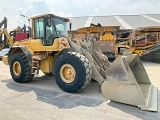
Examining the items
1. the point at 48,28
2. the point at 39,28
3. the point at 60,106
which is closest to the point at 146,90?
the point at 60,106

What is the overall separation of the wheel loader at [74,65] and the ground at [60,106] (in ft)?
0.77

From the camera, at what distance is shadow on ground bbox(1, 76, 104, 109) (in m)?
4.44

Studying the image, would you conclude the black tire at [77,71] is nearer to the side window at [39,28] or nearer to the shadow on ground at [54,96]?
the shadow on ground at [54,96]

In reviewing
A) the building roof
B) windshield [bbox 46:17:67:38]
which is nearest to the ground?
windshield [bbox 46:17:67:38]

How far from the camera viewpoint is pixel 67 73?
5262 millimetres

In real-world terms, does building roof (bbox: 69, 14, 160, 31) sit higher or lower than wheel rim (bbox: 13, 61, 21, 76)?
higher

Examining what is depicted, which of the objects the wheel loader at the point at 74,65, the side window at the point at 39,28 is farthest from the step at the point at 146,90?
the side window at the point at 39,28

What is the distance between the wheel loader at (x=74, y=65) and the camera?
4258mm

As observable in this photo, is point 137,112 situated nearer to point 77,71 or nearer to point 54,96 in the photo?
point 77,71

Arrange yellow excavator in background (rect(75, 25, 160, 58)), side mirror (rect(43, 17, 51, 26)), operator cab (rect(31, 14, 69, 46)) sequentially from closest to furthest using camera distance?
side mirror (rect(43, 17, 51, 26)) < operator cab (rect(31, 14, 69, 46)) < yellow excavator in background (rect(75, 25, 160, 58))

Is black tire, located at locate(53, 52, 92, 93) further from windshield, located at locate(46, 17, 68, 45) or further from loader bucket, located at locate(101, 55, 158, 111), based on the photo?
windshield, located at locate(46, 17, 68, 45)

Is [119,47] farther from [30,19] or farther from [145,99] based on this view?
[145,99]

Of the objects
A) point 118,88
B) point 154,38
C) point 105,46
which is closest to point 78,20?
point 105,46

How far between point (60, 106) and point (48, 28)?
2.76m
